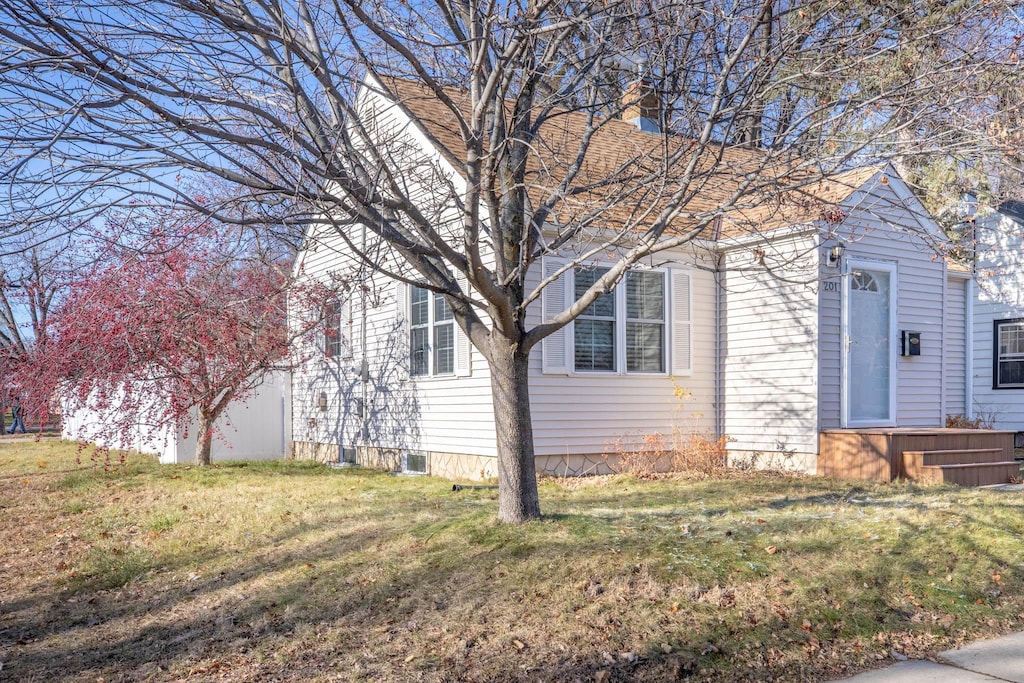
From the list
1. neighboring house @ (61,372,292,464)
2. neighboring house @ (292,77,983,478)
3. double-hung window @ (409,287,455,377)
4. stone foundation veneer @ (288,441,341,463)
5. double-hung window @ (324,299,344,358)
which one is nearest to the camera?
neighboring house @ (292,77,983,478)

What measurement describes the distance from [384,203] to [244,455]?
10.8 metres

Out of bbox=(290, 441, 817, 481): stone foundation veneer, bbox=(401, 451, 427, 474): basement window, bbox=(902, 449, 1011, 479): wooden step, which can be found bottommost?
bbox=(401, 451, 427, 474): basement window

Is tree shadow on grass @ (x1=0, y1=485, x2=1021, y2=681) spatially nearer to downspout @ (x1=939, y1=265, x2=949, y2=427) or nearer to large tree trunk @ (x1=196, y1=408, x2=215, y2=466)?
downspout @ (x1=939, y1=265, x2=949, y2=427)

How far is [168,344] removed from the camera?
12.6 meters

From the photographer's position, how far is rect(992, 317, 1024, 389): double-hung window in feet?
53.6

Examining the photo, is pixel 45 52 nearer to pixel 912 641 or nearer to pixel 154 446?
pixel 912 641

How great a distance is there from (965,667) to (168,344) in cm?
1086

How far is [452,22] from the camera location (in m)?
7.00

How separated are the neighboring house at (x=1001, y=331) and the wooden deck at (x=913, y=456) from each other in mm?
5481

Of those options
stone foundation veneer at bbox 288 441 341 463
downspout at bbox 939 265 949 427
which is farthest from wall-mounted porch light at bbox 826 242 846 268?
stone foundation veneer at bbox 288 441 341 463

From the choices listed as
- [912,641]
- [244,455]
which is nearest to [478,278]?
[912,641]

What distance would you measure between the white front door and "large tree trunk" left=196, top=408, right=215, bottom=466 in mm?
9564

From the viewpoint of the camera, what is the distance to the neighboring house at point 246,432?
14.8m

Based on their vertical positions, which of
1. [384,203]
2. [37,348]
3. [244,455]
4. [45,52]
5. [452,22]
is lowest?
[244,455]
